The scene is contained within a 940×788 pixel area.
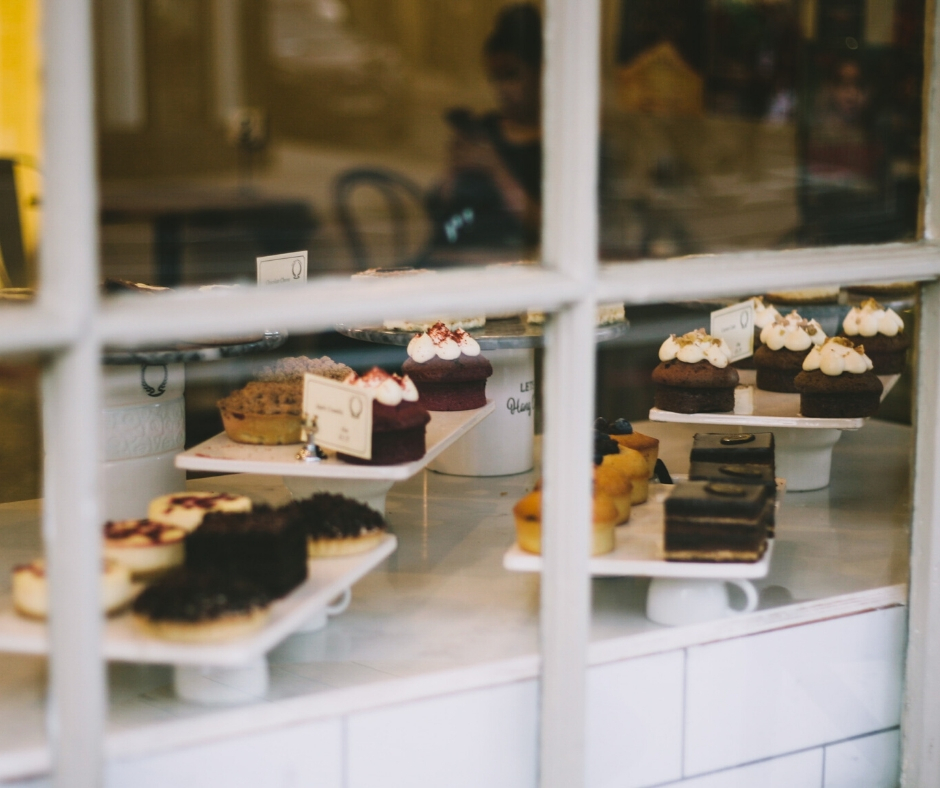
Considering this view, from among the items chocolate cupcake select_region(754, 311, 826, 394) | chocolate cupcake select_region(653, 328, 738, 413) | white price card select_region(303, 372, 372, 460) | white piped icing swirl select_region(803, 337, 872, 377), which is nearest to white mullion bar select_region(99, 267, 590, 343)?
white price card select_region(303, 372, 372, 460)

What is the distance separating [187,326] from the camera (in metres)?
0.92

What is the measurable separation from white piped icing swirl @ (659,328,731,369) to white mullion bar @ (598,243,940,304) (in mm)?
620

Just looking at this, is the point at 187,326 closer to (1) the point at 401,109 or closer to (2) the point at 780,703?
(2) the point at 780,703

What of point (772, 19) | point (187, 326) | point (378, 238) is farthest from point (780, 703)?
point (378, 238)

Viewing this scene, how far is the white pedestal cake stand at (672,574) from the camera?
126 cm

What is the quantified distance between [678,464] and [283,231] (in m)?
4.35

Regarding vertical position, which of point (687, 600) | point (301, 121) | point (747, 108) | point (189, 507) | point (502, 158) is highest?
point (301, 121)

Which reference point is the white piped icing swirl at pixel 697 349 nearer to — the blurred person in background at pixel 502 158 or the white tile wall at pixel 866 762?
the blurred person in background at pixel 502 158

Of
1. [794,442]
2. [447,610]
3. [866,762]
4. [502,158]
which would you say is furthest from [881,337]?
[447,610]

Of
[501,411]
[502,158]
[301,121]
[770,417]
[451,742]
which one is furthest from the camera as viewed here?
[301,121]

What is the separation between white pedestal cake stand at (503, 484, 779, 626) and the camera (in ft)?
4.13

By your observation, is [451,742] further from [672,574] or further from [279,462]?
[279,462]

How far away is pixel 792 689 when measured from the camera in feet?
4.44

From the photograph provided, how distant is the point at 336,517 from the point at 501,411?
70cm
